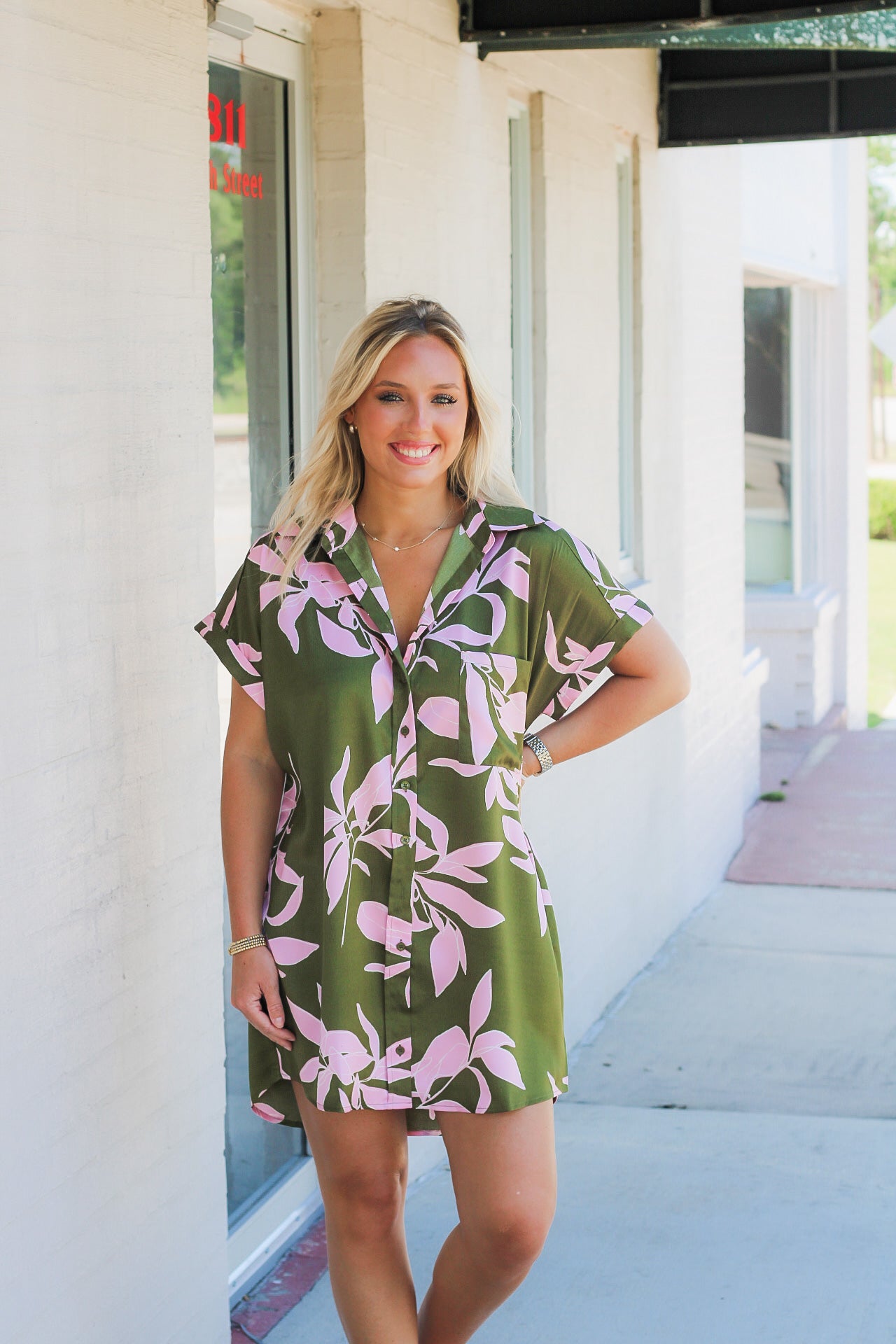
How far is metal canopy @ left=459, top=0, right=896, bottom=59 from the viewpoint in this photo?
4793 millimetres

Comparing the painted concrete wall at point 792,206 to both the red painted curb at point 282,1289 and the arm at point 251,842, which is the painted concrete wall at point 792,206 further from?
the arm at point 251,842

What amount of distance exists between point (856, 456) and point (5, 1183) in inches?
517

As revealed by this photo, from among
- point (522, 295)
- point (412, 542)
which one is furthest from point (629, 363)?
point (412, 542)

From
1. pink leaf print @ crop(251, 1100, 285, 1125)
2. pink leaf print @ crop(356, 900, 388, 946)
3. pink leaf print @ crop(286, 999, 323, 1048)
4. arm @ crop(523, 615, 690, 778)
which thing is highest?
arm @ crop(523, 615, 690, 778)

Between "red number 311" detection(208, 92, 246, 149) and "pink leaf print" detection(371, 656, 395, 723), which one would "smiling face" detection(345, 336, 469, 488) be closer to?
"pink leaf print" detection(371, 656, 395, 723)

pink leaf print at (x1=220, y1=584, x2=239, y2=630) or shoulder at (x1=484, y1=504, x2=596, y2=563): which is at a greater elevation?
shoulder at (x1=484, y1=504, x2=596, y2=563)

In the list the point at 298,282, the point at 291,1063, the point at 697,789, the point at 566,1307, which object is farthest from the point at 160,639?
the point at 697,789

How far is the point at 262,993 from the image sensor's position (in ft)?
9.16

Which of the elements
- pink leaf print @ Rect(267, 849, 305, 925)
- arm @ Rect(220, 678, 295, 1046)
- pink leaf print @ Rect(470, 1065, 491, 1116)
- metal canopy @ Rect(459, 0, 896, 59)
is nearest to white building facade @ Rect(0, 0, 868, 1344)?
metal canopy @ Rect(459, 0, 896, 59)

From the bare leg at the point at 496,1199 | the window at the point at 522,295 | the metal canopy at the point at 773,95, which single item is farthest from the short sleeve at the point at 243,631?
the metal canopy at the point at 773,95

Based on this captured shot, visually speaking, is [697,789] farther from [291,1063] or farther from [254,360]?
[291,1063]

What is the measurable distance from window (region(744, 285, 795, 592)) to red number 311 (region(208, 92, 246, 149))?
10.5 metres

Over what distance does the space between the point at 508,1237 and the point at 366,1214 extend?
242 mm

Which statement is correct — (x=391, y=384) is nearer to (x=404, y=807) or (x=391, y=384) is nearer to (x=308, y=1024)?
(x=404, y=807)
